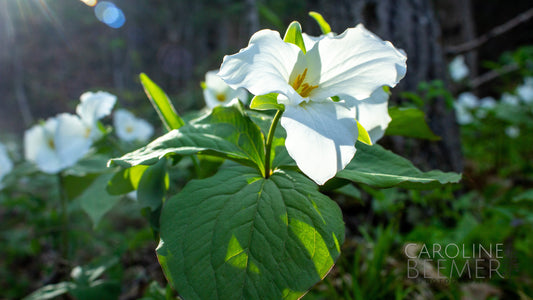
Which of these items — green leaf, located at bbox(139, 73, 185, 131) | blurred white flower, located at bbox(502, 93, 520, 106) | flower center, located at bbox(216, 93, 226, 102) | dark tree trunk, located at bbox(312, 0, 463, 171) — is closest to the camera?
green leaf, located at bbox(139, 73, 185, 131)

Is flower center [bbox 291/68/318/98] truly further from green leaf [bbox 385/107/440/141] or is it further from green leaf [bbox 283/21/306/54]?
green leaf [bbox 385/107/440/141]

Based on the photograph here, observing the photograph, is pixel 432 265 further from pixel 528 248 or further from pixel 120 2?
pixel 120 2

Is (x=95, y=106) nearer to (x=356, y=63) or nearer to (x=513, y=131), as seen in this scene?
(x=356, y=63)

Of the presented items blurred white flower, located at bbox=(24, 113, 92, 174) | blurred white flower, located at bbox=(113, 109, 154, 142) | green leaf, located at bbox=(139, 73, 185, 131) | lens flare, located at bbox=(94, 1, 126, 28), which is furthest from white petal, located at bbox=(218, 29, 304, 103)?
lens flare, located at bbox=(94, 1, 126, 28)

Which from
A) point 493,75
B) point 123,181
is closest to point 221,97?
point 123,181

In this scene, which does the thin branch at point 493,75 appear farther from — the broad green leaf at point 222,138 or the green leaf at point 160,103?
the green leaf at point 160,103

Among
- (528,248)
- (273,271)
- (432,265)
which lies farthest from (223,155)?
(528,248)
